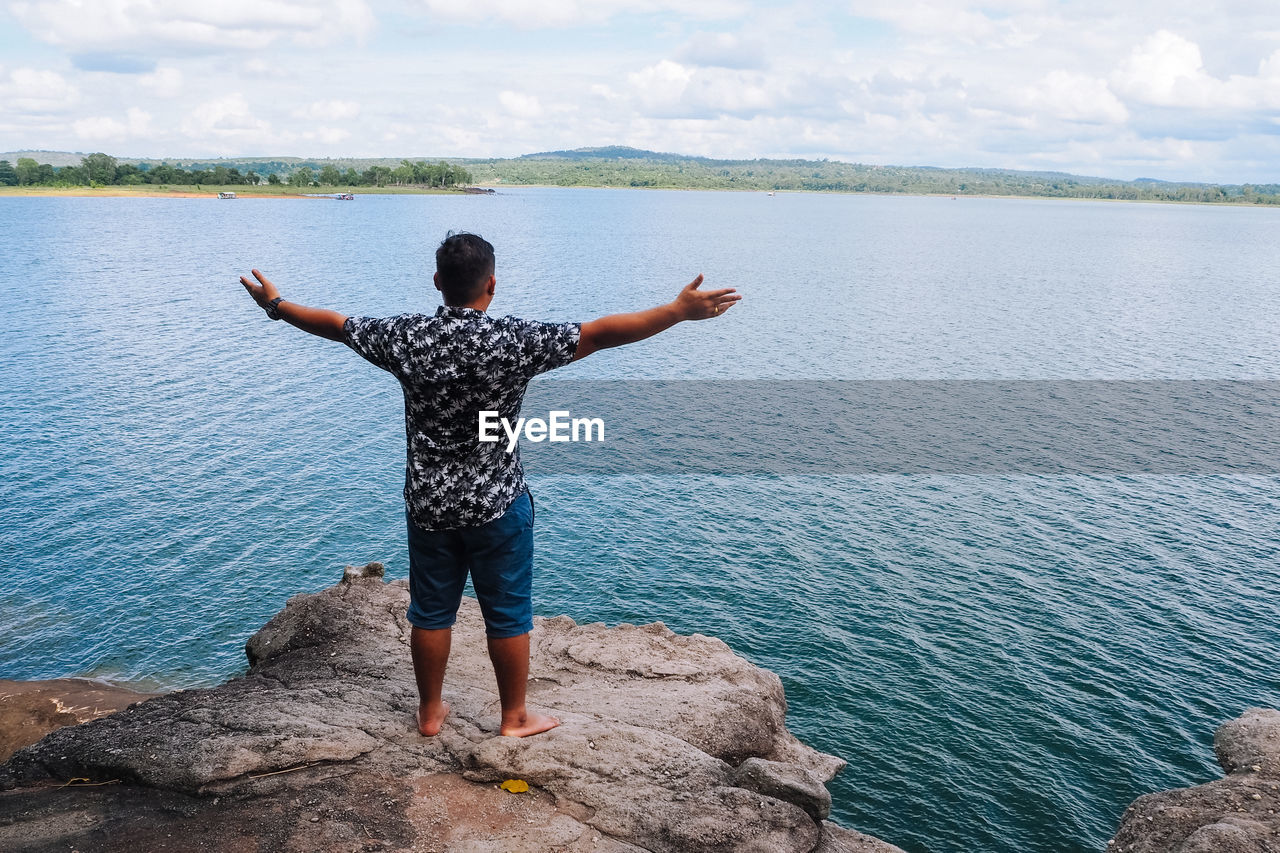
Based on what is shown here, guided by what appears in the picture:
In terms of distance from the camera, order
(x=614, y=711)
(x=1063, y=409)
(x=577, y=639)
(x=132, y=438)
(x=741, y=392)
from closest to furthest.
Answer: (x=614, y=711) < (x=577, y=639) < (x=132, y=438) < (x=1063, y=409) < (x=741, y=392)

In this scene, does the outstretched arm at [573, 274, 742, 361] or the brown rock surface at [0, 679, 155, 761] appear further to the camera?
the brown rock surface at [0, 679, 155, 761]

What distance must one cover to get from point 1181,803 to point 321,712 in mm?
12091

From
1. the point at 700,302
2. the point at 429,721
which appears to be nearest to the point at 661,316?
the point at 700,302

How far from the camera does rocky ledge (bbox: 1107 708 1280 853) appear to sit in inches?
405

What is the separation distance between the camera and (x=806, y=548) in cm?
2723

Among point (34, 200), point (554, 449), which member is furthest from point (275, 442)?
point (34, 200)

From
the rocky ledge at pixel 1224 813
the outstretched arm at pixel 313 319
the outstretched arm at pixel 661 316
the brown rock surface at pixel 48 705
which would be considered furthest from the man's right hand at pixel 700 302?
the brown rock surface at pixel 48 705

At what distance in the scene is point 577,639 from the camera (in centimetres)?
1391

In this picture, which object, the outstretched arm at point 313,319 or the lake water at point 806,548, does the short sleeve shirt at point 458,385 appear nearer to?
the outstretched arm at point 313,319

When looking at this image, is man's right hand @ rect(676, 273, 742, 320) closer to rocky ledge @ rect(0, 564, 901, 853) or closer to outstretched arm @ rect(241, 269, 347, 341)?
outstretched arm @ rect(241, 269, 347, 341)

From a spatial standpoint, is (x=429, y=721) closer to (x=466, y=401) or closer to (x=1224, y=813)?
(x=466, y=401)

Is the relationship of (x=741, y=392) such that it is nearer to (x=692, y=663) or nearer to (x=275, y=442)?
(x=275, y=442)

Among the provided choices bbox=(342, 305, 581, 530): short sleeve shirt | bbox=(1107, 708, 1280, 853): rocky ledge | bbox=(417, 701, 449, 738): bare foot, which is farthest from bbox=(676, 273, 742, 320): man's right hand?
bbox=(1107, 708, 1280, 853): rocky ledge

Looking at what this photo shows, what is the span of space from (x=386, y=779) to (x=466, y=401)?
134 inches
